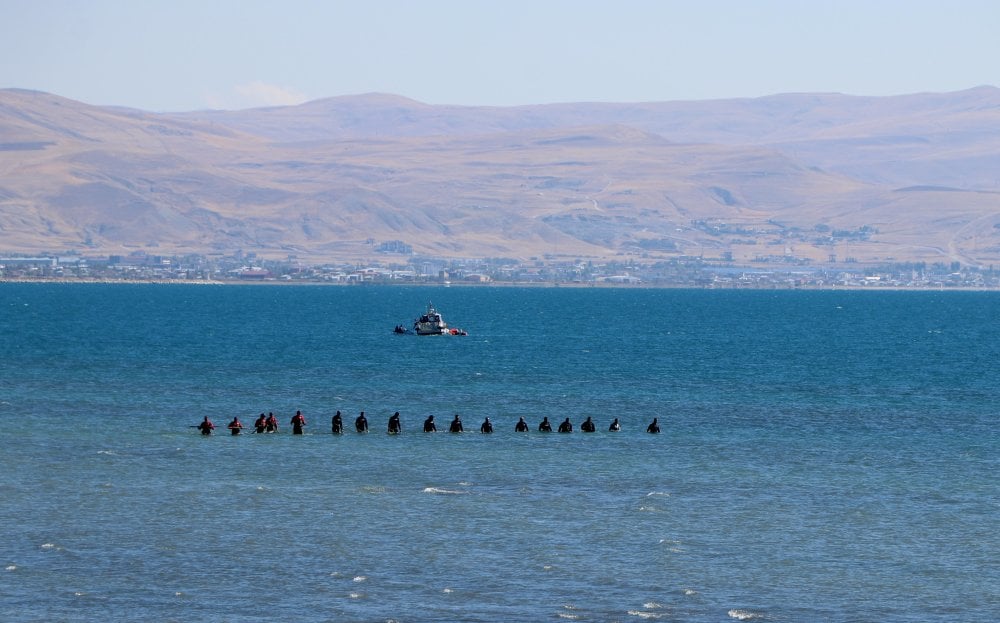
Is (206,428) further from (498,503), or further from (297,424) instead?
(498,503)

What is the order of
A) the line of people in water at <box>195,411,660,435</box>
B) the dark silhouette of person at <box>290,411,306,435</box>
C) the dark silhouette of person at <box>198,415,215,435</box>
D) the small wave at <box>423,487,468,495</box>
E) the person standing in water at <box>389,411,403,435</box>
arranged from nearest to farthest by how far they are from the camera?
1. the small wave at <box>423,487,468,495</box>
2. the dark silhouette of person at <box>198,415,215,435</box>
3. the line of people in water at <box>195,411,660,435</box>
4. the dark silhouette of person at <box>290,411,306,435</box>
5. the person standing in water at <box>389,411,403,435</box>

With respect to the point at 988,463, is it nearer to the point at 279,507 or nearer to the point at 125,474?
the point at 279,507

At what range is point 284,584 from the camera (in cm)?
4900

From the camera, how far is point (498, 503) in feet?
205

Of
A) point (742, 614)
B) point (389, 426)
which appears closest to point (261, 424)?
point (389, 426)

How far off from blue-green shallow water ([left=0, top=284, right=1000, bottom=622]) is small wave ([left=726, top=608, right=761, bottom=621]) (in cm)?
15

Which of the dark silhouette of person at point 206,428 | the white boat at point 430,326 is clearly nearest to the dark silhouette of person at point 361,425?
the dark silhouette of person at point 206,428

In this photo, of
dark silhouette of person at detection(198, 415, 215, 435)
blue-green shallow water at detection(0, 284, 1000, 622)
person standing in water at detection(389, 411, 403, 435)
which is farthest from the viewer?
person standing in water at detection(389, 411, 403, 435)

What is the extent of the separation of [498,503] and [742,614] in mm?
18034

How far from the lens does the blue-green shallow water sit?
47812 millimetres

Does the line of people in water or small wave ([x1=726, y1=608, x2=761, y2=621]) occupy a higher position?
the line of people in water

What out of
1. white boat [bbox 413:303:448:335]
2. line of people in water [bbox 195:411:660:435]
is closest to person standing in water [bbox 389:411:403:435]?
line of people in water [bbox 195:411:660:435]

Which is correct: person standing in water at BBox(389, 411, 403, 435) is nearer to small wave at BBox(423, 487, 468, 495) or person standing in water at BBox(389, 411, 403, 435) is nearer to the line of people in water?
the line of people in water

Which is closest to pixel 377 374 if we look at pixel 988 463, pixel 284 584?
pixel 988 463
